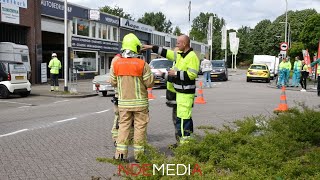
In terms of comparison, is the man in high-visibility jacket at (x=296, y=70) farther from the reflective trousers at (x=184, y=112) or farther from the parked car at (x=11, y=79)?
the reflective trousers at (x=184, y=112)

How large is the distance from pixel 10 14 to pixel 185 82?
22.0 m

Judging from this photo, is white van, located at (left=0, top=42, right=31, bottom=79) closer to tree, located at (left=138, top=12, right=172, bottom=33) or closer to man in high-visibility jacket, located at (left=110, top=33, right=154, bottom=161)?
man in high-visibility jacket, located at (left=110, top=33, right=154, bottom=161)

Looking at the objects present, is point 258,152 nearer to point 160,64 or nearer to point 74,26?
point 160,64

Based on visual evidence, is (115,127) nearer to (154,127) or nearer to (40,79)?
(154,127)

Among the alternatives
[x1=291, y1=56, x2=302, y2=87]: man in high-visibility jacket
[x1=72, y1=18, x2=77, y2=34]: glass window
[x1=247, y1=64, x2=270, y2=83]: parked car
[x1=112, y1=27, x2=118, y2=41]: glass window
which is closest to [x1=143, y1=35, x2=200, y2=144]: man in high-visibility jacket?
[x1=291, y1=56, x2=302, y2=87]: man in high-visibility jacket

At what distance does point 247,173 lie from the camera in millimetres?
4469

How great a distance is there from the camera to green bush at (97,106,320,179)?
4.70 metres

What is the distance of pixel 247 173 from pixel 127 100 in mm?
2315

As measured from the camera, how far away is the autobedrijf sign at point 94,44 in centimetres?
3484

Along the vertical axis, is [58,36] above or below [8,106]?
above

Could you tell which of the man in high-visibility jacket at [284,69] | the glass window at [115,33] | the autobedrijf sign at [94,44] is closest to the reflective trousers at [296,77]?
the man in high-visibility jacket at [284,69]

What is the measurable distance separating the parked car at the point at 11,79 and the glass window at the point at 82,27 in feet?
55.0

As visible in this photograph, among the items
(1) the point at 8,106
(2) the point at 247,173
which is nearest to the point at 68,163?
(2) the point at 247,173

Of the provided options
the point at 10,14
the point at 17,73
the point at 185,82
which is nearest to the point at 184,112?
the point at 185,82
